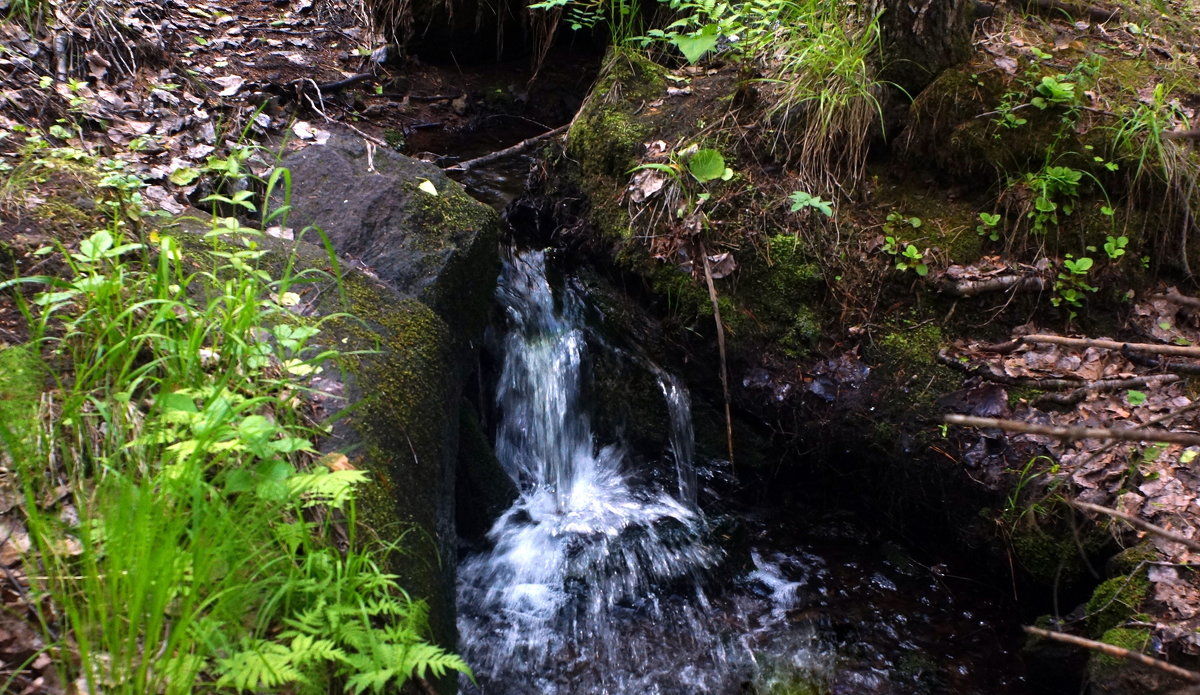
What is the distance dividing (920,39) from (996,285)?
4.26ft

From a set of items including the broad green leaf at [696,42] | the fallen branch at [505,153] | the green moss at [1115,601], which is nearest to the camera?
the green moss at [1115,601]

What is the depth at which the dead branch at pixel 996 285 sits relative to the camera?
12.1ft

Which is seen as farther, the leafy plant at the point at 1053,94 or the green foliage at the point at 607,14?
the green foliage at the point at 607,14

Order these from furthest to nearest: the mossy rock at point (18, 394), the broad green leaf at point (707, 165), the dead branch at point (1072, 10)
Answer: the dead branch at point (1072, 10) < the broad green leaf at point (707, 165) < the mossy rock at point (18, 394)

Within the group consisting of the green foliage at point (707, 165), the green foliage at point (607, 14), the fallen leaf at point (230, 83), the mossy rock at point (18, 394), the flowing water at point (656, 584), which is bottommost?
the flowing water at point (656, 584)

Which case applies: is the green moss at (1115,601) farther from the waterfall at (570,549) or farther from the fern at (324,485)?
the fern at (324,485)

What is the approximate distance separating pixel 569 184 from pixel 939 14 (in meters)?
2.28

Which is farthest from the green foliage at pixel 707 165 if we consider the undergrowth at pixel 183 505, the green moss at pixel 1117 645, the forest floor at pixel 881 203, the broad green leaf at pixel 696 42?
the green moss at pixel 1117 645

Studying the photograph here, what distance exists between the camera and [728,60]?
4.92 m

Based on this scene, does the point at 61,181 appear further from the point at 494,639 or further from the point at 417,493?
the point at 494,639

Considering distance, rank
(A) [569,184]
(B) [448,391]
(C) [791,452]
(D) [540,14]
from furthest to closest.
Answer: (D) [540,14] → (A) [569,184] → (C) [791,452] → (B) [448,391]

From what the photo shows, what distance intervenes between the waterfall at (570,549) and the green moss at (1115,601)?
4.96 feet

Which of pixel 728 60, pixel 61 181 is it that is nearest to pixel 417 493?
pixel 61 181

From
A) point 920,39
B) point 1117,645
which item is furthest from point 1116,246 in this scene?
point 1117,645
